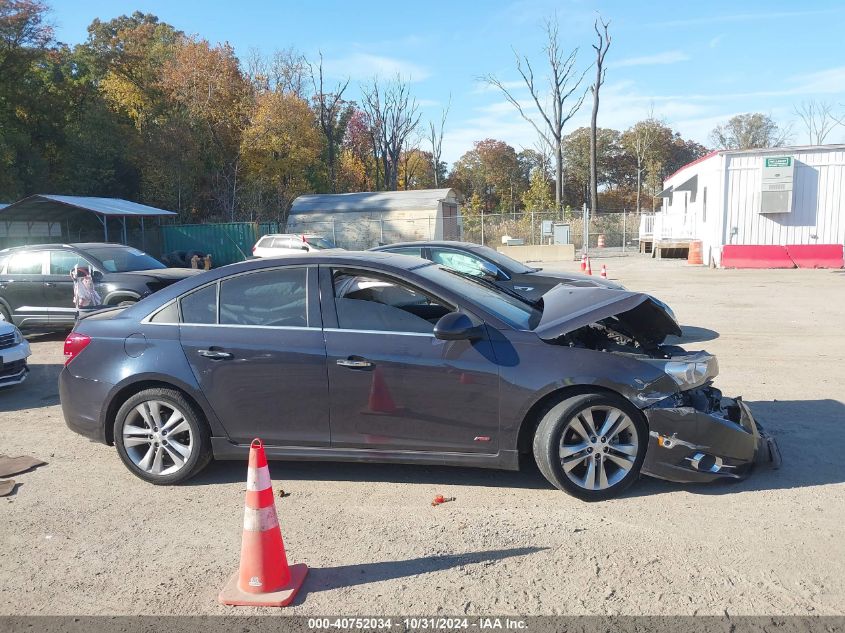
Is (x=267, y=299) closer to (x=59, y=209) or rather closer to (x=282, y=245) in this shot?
(x=282, y=245)

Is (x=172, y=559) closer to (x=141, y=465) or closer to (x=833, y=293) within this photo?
(x=141, y=465)

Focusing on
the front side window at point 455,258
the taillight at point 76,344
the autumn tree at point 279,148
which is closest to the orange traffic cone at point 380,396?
the taillight at point 76,344

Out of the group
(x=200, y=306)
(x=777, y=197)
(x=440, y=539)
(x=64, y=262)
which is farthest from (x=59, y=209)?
(x=777, y=197)

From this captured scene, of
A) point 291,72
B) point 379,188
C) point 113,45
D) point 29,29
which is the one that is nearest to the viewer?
point 29,29

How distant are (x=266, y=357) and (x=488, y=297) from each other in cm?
167

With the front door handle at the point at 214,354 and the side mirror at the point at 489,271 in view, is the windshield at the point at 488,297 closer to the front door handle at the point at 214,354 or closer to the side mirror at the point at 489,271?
the front door handle at the point at 214,354

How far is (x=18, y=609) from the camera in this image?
3354 millimetres

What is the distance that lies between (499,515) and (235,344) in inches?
84.0

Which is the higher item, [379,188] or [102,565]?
[379,188]

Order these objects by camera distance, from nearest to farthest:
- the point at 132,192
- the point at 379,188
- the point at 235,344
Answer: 1. the point at 235,344
2. the point at 132,192
3. the point at 379,188

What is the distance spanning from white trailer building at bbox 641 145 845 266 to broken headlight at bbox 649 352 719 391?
19722 mm

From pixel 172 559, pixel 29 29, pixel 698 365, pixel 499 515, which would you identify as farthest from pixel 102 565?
pixel 29 29

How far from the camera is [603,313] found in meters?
4.58

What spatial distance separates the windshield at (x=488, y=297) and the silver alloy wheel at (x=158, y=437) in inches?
80.1
